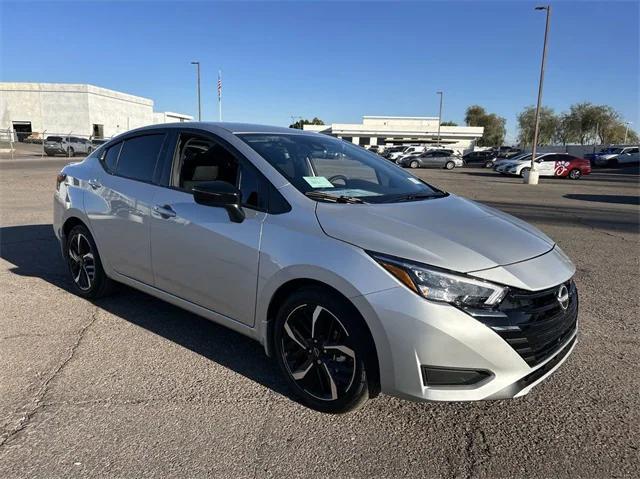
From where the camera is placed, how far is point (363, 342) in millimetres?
2551

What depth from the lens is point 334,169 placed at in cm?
381

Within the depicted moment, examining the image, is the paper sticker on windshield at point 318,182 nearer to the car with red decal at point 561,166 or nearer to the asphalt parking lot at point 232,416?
the asphalt parking lot at point 232,416

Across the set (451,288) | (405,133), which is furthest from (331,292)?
(405,133)

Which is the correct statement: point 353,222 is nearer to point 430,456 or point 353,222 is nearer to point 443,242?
point 443,242

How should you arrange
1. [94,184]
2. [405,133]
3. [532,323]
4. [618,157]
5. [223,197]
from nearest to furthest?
[532,323]
[223,197]
[94,184]
[618,157]
[405,133]

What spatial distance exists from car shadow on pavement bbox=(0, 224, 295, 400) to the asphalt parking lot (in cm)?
2

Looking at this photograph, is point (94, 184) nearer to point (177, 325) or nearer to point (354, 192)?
point (177, 325)

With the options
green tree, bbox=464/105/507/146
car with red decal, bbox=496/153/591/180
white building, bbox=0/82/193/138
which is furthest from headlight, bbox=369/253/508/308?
green tree, bbox=464/105/507/146

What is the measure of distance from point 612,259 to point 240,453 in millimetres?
6342

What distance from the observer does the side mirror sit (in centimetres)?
305

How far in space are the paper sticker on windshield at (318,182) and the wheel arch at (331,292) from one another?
0.74 metres

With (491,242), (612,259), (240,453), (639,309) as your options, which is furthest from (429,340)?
(612,259)

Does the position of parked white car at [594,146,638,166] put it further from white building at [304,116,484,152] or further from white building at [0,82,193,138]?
white building at [0,82,193,138]

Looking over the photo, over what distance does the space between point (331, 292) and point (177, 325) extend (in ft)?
6.59
